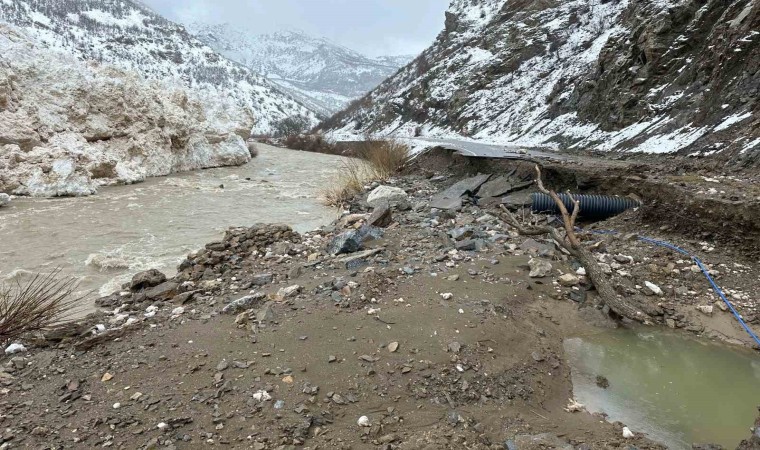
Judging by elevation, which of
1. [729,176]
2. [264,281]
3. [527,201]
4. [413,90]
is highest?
[413,90]

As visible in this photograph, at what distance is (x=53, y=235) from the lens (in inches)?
328

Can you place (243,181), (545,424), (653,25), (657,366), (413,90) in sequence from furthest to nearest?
(413,90) → (243,181) → (653,25) → (657,366) → (545,424)

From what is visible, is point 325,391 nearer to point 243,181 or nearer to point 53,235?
point 53,235

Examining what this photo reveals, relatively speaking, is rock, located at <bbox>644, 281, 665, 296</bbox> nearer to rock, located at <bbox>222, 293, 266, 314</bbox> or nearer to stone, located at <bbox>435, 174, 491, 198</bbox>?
rock, located at <bbox>222, 293, 266, 314</bbox>

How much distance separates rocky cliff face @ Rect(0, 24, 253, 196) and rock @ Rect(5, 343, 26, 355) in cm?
1079

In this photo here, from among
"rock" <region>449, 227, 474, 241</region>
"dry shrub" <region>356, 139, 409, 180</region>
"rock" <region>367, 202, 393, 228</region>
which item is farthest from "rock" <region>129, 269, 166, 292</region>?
"dry shrub" <region>356, 139, 409, 180</region>

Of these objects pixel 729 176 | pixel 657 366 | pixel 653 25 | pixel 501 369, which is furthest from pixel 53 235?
pixel 653 25

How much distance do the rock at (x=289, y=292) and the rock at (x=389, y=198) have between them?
4720 mm

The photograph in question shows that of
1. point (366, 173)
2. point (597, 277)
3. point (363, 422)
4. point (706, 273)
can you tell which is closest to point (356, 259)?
point (597, 277)

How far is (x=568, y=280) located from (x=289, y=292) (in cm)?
321

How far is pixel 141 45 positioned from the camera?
122438 mm

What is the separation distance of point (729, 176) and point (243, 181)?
14.9 m

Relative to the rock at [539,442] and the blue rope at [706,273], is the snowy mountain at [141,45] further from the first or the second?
the rock at [539,442]

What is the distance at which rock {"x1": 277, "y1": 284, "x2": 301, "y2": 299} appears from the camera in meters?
4.51
